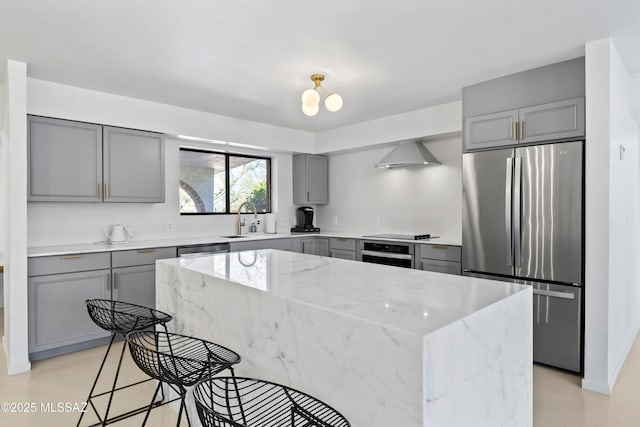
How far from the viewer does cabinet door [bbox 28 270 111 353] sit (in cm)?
320

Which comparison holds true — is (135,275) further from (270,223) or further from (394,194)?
(394,194)

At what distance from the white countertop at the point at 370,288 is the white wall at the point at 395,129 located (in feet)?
8.12

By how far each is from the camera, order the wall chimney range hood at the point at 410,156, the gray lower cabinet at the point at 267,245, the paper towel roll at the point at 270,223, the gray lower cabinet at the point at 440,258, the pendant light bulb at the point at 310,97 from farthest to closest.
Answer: the paper towel roll at the point at 270,223
the gray lower cabinet at the point at 267,245
the wall chimney range hood at the point at 410,156
the gray lower cabinet at the point at 440,258
the pendant light bulb at the point at 310,97

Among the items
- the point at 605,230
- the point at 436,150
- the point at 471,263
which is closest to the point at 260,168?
the point at 436,150

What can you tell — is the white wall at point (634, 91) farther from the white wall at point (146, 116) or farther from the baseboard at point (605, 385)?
the white wall at point (146, 116)

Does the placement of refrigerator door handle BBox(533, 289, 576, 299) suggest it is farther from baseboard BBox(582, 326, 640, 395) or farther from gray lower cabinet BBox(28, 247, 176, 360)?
gray lower cabinet BBox(28, 247, 176, 360)

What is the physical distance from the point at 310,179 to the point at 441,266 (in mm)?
2526

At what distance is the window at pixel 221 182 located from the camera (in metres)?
4.85

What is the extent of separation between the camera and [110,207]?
4105mm

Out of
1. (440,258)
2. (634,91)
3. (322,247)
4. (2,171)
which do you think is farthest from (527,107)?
(2,171)

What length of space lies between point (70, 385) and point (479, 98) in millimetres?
4133

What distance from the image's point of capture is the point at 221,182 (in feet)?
17.0

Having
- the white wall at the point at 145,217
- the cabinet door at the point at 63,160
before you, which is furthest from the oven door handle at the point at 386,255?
the cabinet door at the point at 63,160

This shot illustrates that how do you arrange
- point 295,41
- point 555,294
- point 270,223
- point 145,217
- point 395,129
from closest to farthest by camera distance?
1. point 295,41
2. point 555,294
3. point 145,217
4. point 395,129
5. point 270,223
